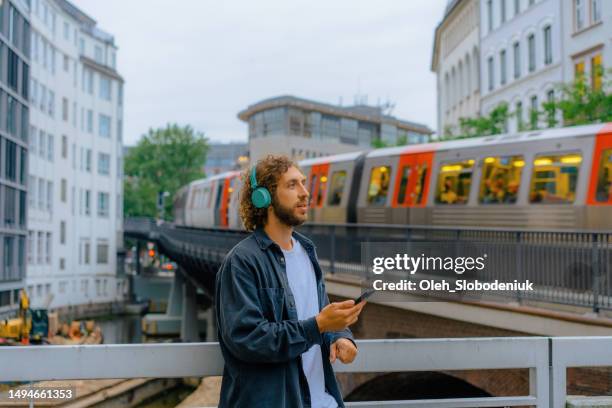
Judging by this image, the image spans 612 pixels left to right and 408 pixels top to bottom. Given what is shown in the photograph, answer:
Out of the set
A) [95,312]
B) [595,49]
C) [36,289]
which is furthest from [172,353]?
[95,312]

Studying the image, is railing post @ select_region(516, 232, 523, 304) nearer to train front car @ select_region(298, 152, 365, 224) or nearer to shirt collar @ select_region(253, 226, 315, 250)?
shirt collar @ select_region(253, 226, 315, 250)

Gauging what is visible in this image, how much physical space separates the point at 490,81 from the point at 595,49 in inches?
464

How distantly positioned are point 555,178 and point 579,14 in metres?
17.8

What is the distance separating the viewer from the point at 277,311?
9.89 ft

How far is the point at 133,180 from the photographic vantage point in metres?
97.7

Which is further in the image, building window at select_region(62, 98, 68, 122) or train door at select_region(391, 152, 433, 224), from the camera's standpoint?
building window at select_region(62, 98, 68, 122)

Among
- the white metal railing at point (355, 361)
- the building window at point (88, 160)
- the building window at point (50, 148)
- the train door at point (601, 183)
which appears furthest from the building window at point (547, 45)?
the building window at point (88, 160)

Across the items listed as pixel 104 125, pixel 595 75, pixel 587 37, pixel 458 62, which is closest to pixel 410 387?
pixel 595 75

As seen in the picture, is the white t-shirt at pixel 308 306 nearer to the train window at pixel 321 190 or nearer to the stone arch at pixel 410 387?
the stone arch at pixel 410 387

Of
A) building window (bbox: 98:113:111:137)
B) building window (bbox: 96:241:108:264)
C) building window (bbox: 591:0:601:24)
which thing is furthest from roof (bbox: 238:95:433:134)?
building window (bbox: 591:0:601:24)

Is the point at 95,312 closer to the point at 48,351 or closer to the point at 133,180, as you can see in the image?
the point at 133,180

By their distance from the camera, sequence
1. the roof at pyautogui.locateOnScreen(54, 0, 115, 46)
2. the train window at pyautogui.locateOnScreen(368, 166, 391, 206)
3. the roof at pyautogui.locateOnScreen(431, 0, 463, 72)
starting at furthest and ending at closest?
the roof at pyautogui.locateOnScreen(54, 0, 115, 46) → the roof at pyautogui.locateOnScreen(431, 0, 463, 72) → the train window at pyautogui.locateOnScreen(368, 166, 391, 206)

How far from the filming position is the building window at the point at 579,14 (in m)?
32.4

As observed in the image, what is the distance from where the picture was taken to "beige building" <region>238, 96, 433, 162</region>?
87.1 metres
